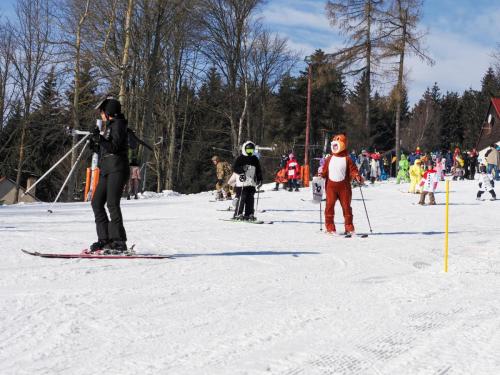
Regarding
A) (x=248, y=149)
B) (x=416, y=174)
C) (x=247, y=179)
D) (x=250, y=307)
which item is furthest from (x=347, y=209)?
(x=416, y=174)

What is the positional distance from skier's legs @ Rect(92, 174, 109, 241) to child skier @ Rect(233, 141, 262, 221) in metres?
5.78

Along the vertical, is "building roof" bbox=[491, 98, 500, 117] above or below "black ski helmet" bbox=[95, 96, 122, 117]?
above

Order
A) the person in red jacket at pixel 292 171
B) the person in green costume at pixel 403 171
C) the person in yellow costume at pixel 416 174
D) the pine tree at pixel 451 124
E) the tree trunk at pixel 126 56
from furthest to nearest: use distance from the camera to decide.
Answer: the pine tree at pixel 451 124 → the person in green costume at pixel 403 171 → the tree trunk at pixel 126 56 → the person in red jacket at pixel 292 171 → the person in yellow costume at pixel 416 174

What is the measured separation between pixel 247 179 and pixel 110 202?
19.3ft

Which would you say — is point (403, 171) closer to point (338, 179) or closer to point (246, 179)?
point (246, 179)

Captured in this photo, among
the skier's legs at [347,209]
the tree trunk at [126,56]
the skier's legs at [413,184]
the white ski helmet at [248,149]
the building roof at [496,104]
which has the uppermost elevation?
the building roof at [496,104]

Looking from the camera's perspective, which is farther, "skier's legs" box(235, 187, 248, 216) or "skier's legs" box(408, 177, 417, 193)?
"skier's legs" box(408, 177, 417, 193)

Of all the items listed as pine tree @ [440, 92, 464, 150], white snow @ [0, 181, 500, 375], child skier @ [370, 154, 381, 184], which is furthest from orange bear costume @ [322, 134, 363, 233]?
pine tree @ [440, 92, 464, 150]

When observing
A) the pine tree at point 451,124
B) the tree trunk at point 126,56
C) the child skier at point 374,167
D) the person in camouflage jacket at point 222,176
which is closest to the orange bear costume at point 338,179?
the person in camouflage jacket at point 222,176

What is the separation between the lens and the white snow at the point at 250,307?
3.49 metres

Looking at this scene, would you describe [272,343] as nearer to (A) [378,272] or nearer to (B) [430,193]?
(A) [378,272]

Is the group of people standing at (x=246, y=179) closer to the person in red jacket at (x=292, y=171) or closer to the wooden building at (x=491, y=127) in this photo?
the person in red jacket at (x=292, y=171)

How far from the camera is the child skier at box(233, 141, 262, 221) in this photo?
1261 cm

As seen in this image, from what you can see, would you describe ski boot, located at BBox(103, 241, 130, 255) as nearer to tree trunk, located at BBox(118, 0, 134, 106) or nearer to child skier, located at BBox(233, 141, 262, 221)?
child skier, located at BBox(233, 141, 262, 221)
